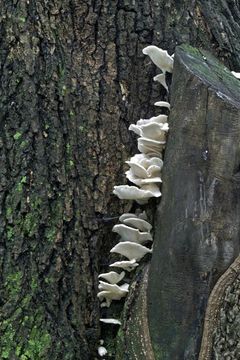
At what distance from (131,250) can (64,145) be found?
27.4 inches

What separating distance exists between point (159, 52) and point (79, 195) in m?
0.92

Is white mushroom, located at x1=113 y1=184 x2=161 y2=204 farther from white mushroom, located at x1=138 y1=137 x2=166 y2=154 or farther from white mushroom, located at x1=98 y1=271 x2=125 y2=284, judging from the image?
white mushroom, located at x1=98 y1=271 x2=125 y2=284

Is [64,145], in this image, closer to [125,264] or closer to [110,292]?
[125,264]

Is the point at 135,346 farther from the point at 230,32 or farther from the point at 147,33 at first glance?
the point at 230,32

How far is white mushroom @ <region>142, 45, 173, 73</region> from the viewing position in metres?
3.28

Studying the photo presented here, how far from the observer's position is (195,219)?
9.63 feet

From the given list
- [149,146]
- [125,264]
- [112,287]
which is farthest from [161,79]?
[112,287]

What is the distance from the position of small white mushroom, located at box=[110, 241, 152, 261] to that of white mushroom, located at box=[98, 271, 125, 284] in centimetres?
11

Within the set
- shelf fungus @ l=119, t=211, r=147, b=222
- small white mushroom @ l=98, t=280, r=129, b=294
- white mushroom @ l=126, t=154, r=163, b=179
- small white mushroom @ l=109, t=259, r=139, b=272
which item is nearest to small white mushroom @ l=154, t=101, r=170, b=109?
white mushroom @ l=126, t=154, r=163, b=179

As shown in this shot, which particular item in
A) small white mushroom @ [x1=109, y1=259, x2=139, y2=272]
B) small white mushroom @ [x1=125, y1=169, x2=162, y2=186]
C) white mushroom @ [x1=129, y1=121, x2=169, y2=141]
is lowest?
small white mushroom @ [x1=109, y1=259, x2=139, y2=272]

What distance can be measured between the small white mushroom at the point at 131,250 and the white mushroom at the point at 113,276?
11 cm

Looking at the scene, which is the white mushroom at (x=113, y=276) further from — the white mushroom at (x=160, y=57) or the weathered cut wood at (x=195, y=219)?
the white mushroom at (x=160, y=57)

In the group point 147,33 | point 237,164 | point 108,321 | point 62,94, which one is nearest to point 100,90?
point 62,94

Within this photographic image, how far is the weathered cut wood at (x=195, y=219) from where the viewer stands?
291 cm
